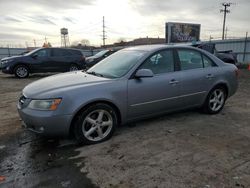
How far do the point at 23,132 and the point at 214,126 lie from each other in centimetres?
367

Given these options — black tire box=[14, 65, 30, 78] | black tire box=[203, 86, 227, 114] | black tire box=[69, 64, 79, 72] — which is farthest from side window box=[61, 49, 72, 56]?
black tire box=[203, 86, 227, 114]

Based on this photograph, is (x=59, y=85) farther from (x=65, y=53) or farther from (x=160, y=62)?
(x=65, y=53)

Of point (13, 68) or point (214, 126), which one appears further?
point (13, 68)

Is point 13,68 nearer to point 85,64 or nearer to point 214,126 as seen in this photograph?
point 85,64

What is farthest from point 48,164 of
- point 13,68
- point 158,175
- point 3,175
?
point 13,68

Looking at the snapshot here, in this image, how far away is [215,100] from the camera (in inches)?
229

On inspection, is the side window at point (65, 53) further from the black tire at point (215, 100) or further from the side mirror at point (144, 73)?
the side mirror at point (144, 73)

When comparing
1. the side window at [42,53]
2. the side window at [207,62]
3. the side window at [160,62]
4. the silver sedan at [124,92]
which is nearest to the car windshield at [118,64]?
the silver sedan at [124,92]

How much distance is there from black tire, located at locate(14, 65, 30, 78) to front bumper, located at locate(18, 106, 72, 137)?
992 centimetres

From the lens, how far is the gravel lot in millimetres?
3115

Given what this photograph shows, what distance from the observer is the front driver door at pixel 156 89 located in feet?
14.7

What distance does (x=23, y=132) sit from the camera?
4.80m

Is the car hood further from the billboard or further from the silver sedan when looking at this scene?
the billboard

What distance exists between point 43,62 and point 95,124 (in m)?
10.3
